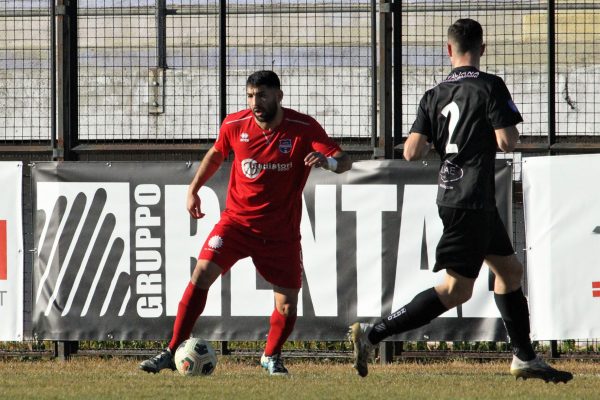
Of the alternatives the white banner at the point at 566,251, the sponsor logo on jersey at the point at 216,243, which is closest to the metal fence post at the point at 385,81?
the white banner at the point at 566,251

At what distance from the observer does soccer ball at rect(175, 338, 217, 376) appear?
28.2ft

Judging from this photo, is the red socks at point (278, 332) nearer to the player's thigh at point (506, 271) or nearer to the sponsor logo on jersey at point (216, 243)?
the sponsor logo on jersey at point (216, 243)

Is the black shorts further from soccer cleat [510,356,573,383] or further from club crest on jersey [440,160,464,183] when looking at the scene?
soccer cleat [510,356,573,383]

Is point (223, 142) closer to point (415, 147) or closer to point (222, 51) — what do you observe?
point (415, 147)

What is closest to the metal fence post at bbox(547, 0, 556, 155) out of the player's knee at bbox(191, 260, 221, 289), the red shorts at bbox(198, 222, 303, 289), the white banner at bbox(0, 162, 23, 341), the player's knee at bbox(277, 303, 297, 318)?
the red shorts at bbox(198, 222, 303, 289)

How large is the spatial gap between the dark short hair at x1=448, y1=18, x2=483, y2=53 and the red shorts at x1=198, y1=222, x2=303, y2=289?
83.8 inches

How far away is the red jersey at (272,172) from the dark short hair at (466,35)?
155 centimetres

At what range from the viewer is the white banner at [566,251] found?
10.2 meters

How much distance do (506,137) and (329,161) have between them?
1.51m

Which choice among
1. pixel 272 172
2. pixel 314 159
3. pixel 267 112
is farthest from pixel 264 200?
pixel 314 159

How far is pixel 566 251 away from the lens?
33.7ft

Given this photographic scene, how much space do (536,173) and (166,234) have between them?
3.17 meters

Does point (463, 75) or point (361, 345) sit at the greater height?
point (463, 75)

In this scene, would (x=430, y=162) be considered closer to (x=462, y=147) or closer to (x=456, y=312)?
(x=456, y=312)
